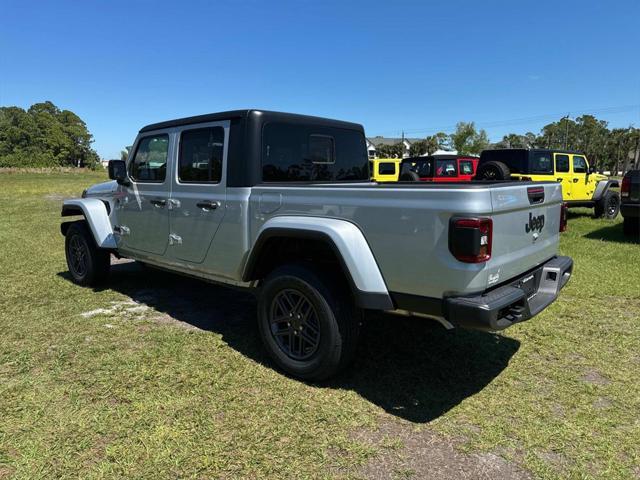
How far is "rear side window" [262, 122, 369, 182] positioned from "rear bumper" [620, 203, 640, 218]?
6.72m

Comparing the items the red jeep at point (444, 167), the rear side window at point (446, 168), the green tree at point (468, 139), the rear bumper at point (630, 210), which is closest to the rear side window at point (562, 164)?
the red jeep at point (444, 167)

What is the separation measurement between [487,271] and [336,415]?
1284mm

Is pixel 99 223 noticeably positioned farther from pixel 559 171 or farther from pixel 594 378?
pixel 559 171

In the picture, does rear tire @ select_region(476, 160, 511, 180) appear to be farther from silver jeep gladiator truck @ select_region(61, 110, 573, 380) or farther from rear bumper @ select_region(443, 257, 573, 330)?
rear bumper @ select_region(443, 257, 573, 330)

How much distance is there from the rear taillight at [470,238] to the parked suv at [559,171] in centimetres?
1008

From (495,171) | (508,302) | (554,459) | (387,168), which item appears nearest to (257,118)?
(508,302)

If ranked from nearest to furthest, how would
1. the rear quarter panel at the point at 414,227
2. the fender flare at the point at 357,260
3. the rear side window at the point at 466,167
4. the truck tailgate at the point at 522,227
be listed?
the rear quarter panel at the point at 414,227
the truck tailgate at the point at 522,227
the fender flare at the point at 357,260
the rear side window at the point at 466,167

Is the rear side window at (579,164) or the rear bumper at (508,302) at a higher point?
the rear side window at (579,164)

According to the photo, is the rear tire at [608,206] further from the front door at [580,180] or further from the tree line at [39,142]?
the tree line at [39,142]

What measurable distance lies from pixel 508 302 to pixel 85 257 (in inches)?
196

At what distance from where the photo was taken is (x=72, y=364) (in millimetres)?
3607

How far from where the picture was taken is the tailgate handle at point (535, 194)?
9.88ft

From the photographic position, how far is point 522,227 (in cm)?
297

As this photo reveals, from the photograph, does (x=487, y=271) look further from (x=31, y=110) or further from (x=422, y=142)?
(x=31, y=110)
